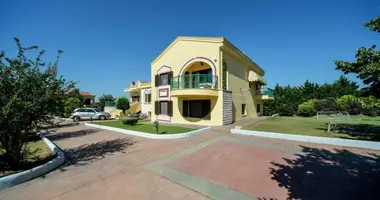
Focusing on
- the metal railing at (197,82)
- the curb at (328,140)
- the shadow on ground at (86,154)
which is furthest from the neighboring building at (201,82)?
the shadow on ground at (86,154)

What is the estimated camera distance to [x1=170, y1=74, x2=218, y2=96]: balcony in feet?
43.8

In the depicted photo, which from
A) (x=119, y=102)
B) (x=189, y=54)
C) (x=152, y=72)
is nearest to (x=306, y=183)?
(x=189, y=54)

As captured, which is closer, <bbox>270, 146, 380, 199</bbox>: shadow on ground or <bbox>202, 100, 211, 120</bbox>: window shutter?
<bbox>270, 146, 380, 199</bbox>: shadow on ground

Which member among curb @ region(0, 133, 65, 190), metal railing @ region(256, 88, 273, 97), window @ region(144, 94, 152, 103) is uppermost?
metal railing @ region(256, 88, 273, 97)

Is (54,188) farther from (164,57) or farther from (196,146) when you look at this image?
(164,57)

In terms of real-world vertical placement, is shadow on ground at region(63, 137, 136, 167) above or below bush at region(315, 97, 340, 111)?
below

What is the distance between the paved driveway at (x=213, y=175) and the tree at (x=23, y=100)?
1713 millimetres

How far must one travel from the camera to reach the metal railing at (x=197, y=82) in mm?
13900

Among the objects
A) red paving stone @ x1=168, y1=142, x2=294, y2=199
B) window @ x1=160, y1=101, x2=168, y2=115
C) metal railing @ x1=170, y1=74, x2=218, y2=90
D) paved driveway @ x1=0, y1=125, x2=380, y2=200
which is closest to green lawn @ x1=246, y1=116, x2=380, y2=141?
paved driveway @ x1=0, y1=125, x2=380, y2=200

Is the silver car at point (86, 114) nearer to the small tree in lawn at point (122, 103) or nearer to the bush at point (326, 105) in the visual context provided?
the small tree in lawn at point (122, 103)

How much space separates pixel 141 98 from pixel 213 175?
913 inches

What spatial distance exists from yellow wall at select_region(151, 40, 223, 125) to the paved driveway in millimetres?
6912

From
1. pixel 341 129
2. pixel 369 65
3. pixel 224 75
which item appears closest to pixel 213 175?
pixel 369 65

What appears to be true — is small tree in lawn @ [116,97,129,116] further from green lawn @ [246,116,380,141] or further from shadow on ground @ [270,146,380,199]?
shadow on ground @ [270,146,380,199]
